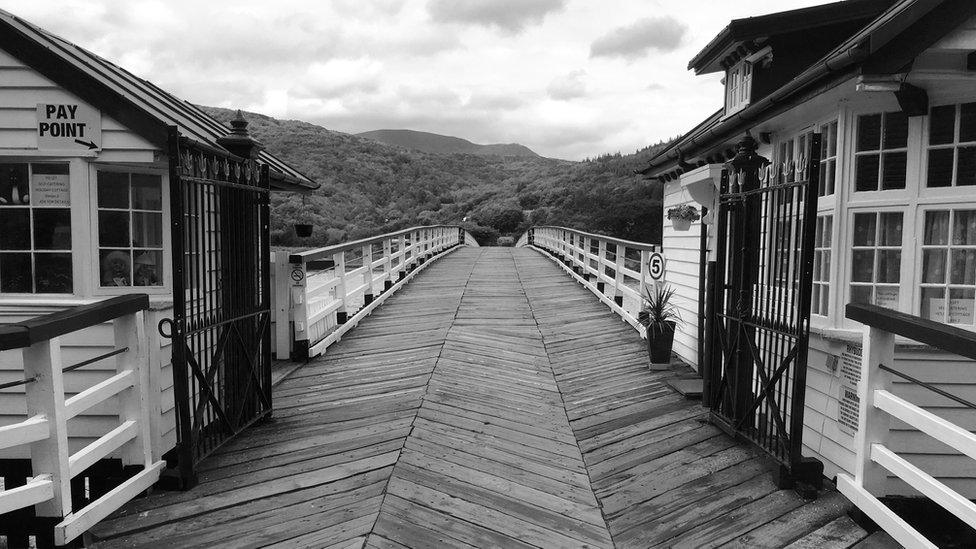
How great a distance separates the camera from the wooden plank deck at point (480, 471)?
141 inches

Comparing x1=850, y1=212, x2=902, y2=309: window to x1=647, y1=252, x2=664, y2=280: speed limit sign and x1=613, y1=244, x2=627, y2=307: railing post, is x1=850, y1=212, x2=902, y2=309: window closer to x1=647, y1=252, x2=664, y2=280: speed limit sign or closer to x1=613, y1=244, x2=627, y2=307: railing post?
x1=647, y1=252, x2=664, y2=280: speed limit sign

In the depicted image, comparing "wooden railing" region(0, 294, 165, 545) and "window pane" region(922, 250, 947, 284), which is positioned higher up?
"window pane" region(922, 250, 947, 284)

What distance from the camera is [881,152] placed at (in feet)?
15.3

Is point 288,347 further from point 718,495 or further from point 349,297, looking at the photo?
point 718,495

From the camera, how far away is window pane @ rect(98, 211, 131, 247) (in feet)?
18.4

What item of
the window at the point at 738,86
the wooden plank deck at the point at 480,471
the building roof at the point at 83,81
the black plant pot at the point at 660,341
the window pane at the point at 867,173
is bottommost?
the wooden plank deck at the point at 480,471

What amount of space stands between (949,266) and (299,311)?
5940mm

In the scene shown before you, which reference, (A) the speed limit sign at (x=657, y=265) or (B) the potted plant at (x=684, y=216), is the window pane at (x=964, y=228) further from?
Result: (A) the speed limit sign at (x=657, y=265)

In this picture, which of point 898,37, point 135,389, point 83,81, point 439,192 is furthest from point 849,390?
point 439,192

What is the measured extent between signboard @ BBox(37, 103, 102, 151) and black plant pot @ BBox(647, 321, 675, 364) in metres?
5.52

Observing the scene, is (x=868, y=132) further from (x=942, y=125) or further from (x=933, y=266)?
(x=933, y=266)

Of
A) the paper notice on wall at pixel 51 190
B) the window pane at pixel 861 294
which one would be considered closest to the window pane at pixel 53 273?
the paper notice on wall at pixel 51 190

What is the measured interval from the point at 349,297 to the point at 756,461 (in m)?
6.03

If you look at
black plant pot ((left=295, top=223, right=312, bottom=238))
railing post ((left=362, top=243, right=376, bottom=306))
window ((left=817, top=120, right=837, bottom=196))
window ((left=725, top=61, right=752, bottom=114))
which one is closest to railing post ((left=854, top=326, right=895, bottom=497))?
window ((left=817, top=120, right=837, bottom=196))
